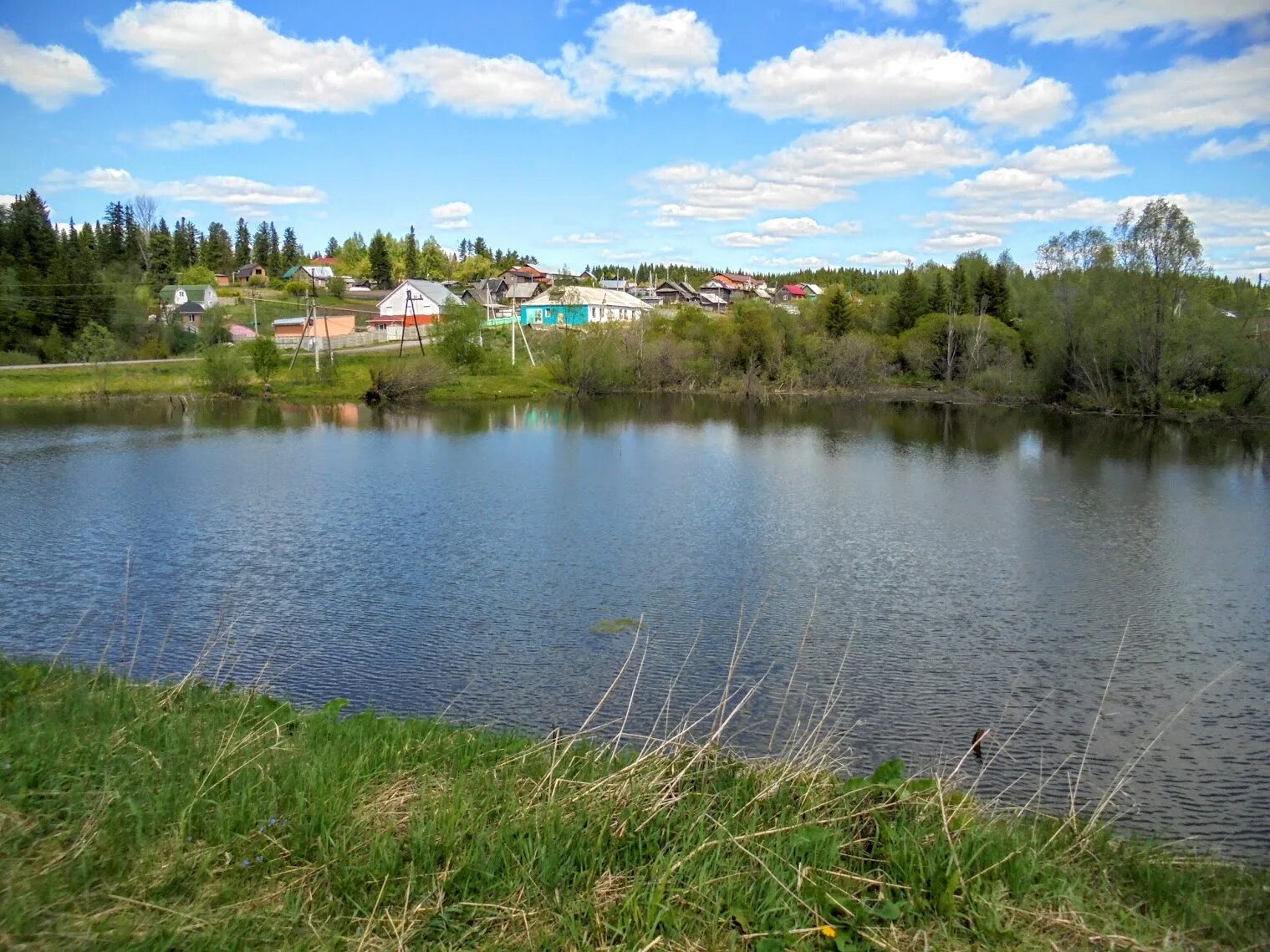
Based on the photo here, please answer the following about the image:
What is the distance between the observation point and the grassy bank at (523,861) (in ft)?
13.3

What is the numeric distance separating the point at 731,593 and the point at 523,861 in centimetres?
1179

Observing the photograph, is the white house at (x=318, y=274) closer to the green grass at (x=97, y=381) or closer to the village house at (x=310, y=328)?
the village house at (x=310, y=328)

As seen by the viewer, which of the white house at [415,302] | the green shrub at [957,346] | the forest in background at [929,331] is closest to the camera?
the forest in background at [929,331]

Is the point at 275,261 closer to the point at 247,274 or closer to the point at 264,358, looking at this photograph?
the point at 247,274

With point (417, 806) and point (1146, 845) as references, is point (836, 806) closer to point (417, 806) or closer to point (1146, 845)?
point (417, 806)

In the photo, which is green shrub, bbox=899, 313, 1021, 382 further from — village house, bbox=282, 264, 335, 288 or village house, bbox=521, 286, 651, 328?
village house, bbox=282, 264, 335, 288

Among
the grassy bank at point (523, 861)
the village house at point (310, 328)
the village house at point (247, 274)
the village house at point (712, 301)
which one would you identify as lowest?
the grassy bank at point (523, 861)

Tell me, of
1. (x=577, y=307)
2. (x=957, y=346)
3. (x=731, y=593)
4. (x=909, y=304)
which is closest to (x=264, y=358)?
(x=577, y=307)

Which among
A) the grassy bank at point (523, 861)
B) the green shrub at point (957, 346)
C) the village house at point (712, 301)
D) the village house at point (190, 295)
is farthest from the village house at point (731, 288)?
the grassy bank at point (523, 861)

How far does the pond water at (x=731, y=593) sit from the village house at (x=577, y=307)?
189 feet

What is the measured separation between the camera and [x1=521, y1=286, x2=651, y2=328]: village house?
89.8m

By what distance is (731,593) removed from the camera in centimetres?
1617

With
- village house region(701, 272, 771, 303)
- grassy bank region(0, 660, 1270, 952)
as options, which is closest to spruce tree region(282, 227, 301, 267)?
village house region(701, 272, 771, 303)

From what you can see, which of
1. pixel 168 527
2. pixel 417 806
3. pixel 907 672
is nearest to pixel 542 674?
pixel 907 672
